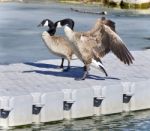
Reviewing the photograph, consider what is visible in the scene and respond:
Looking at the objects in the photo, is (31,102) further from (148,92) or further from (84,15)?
(84,15)

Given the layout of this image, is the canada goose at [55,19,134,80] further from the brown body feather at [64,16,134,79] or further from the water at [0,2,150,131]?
the water at [0,2,150,131]

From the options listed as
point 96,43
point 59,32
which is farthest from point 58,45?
point 59,32

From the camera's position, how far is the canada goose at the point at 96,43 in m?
16.7

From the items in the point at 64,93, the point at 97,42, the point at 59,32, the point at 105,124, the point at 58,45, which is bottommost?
the point at 105,124

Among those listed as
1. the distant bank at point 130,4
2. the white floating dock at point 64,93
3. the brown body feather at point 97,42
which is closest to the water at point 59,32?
the white floating dock at point 64,93

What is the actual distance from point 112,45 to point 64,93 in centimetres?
231

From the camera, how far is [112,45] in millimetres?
17062

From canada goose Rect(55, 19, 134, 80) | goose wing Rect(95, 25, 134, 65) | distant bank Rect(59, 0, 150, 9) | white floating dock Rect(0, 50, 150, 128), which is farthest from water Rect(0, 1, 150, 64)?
goose wing Rect(95, 25, 134, 65)

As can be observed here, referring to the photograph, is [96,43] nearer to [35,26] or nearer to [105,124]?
[105,124]

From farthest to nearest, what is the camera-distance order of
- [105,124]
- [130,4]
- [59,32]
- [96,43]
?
[130,4] < [59,32] < [96,43] < [105,124]

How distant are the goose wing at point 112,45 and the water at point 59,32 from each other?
5.23 ft

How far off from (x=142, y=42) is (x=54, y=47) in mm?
15368

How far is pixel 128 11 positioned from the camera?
2178 inches

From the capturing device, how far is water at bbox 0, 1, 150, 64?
90.7 ft
